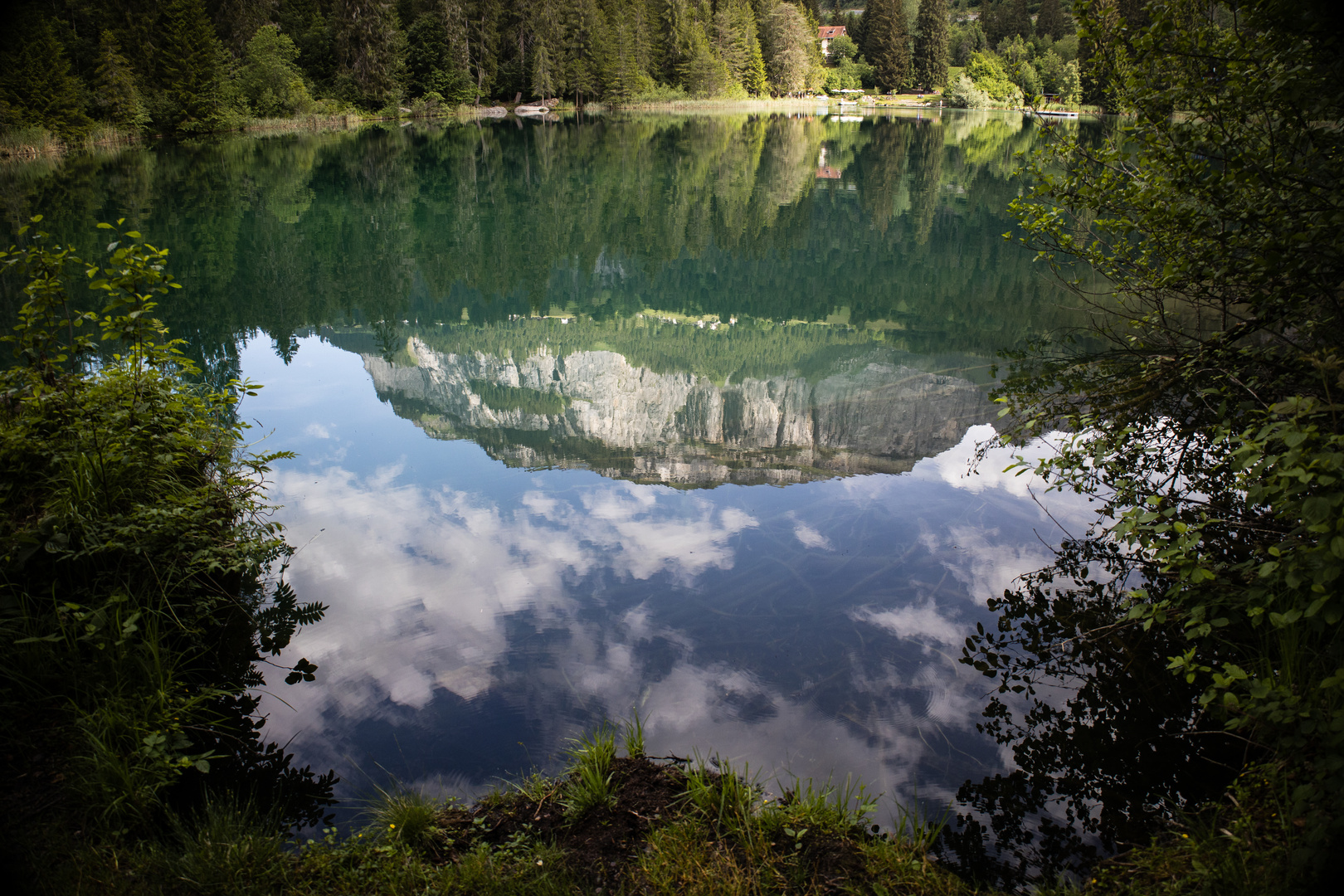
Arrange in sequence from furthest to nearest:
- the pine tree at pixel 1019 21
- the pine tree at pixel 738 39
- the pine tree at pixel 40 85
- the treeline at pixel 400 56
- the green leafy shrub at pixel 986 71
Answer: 1. the pine tree at pixel 1019 21
2. the pine tree at pixel 738 39
3. the green leafy shrub at pixel 986 71
4. the treeline at pixel 400 56
5. the pine tree at pixel 40 85

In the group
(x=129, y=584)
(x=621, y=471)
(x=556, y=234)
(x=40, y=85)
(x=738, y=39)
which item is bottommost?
(x=621, y=471)

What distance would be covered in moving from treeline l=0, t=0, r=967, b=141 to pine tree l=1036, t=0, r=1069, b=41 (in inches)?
604

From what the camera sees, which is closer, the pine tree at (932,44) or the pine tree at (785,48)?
the pine tree at (785,48)

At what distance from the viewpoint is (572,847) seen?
329cm

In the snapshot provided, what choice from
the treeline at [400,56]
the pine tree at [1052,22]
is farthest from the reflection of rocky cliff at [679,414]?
the pine tree at [1052,22]

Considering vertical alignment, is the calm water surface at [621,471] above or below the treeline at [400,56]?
below

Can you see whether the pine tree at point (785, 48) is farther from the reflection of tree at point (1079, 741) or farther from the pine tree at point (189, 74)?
the reflection of tree at point (1079, 741)

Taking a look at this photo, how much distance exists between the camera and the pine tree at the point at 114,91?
3559cm

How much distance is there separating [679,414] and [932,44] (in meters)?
103

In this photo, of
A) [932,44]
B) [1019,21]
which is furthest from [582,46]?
[1019,21]

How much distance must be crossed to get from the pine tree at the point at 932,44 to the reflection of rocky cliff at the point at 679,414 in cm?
9792

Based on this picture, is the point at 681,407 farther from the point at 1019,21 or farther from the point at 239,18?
the point at 1019,21

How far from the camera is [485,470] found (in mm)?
8000

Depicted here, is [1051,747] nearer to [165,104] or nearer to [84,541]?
[84,541]
